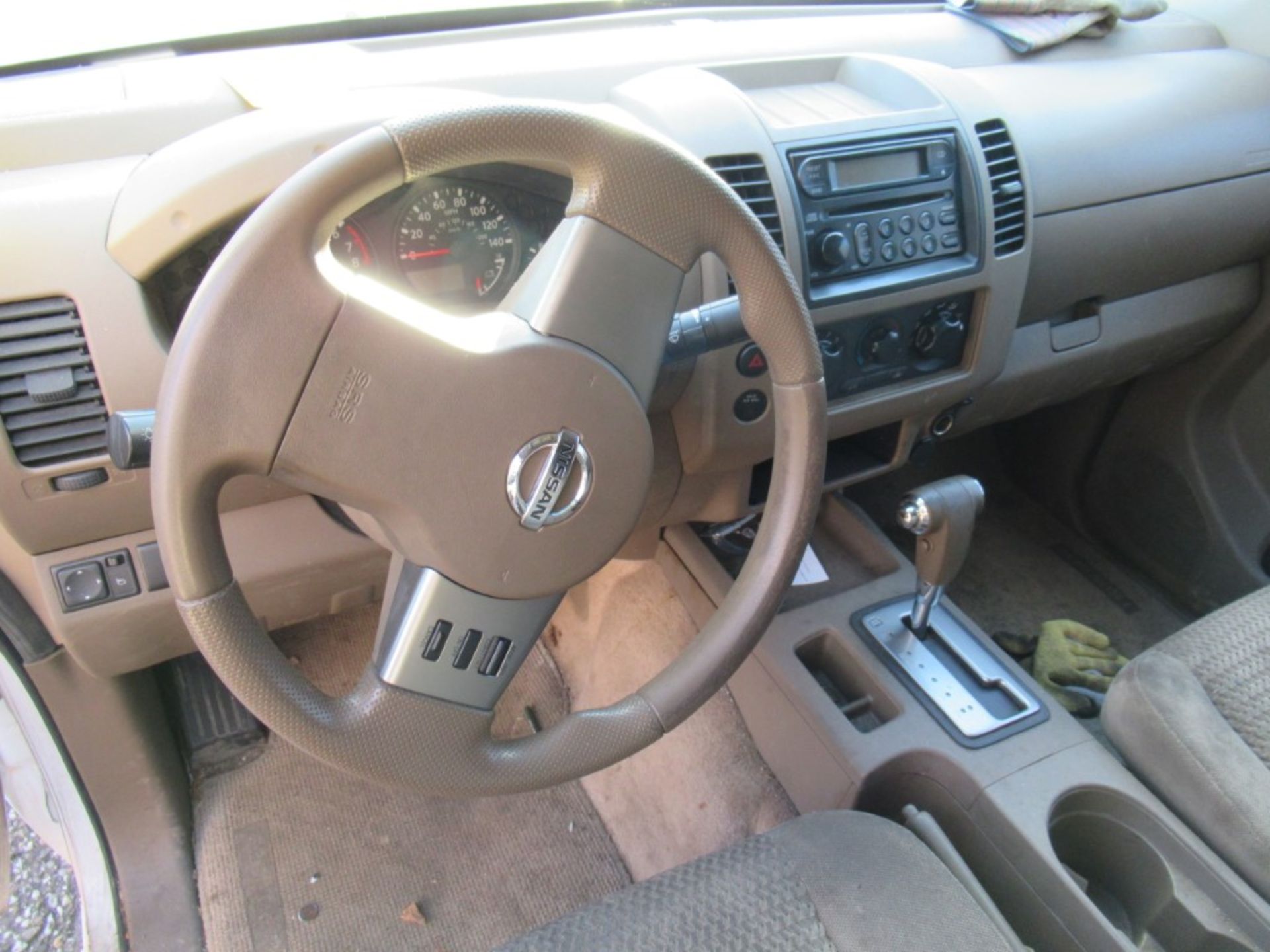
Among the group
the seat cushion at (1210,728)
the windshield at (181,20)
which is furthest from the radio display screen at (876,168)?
the seat cushion at (1210,728)

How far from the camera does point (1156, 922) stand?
1050mm

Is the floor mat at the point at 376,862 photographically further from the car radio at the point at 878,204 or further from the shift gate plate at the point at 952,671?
the car radio at the point at 878,204

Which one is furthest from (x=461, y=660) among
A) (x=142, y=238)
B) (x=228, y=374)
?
(x=142, y=238)

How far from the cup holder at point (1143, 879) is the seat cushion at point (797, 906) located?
239mm

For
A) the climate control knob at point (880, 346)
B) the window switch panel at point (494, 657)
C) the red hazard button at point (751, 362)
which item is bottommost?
the window switch panel at point (494, 657)

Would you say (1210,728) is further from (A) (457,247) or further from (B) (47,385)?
(B) (47,385)

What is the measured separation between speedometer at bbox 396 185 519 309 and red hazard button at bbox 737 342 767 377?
0.28 m

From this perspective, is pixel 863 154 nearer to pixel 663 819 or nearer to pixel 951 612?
pixel 951 612

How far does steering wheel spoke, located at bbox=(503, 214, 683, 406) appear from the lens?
757 mm

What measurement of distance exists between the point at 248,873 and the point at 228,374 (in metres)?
1.16

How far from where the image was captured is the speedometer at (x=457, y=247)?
2.99ft

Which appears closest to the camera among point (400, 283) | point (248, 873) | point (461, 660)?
point (461, 660)

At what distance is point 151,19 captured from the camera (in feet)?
3.80

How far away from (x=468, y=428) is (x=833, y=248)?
1.84ft
